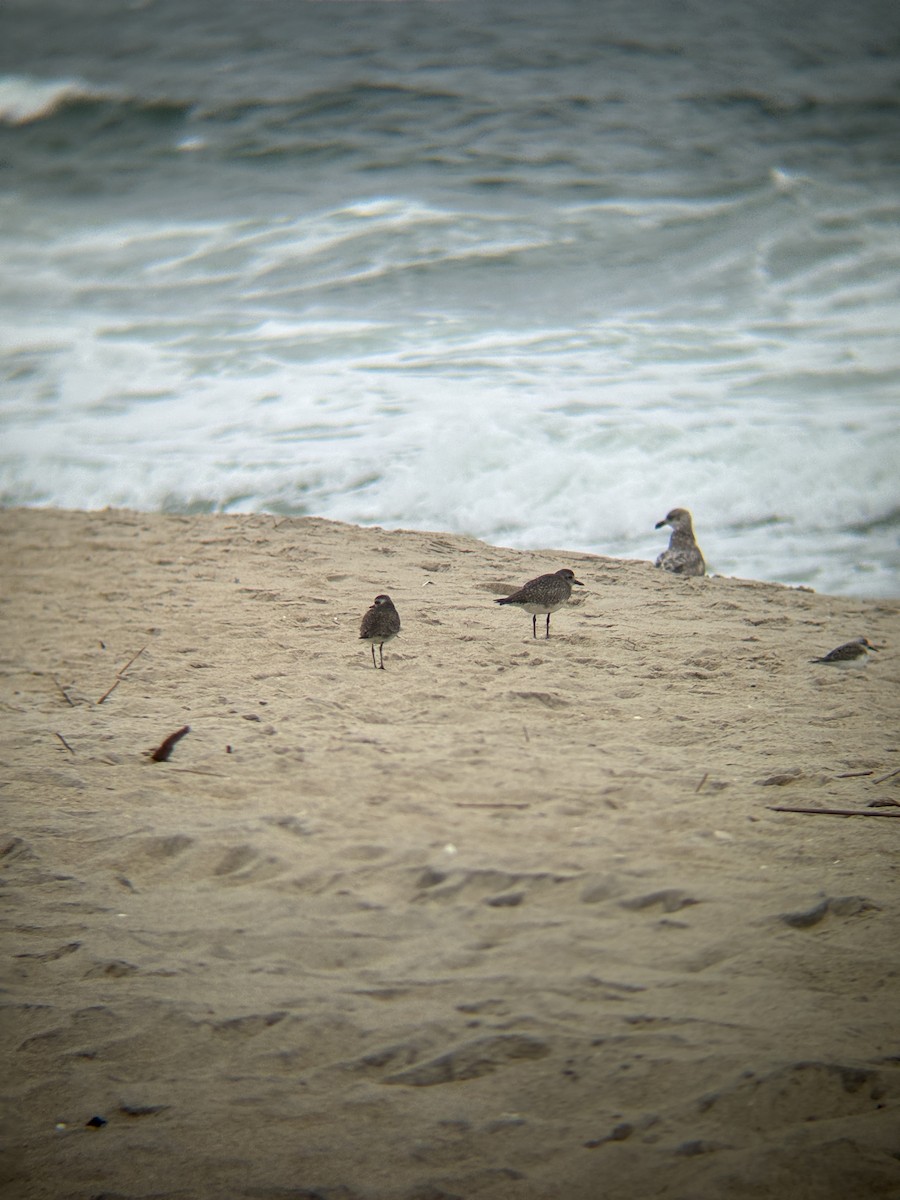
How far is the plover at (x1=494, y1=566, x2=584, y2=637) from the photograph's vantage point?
588 centimetres

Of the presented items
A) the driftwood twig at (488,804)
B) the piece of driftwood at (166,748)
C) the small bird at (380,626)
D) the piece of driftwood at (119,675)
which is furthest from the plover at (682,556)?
the piece of driftwood at (166,748)

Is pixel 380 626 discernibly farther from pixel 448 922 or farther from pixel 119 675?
pixel 448 922

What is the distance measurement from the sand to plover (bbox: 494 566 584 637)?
0.80 feet

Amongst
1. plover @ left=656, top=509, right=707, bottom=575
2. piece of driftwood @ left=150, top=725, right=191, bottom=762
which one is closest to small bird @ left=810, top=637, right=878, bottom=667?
plover @ left=656, top=509, right=707, bottom=575

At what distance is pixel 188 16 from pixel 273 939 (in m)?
26.6

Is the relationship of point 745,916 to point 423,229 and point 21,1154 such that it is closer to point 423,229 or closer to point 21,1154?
point 21,1154

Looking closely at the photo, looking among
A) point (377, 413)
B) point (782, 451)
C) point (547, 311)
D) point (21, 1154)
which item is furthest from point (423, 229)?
point (21, 1154)

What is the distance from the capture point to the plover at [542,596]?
19.3 feet

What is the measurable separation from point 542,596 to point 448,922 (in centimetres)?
293

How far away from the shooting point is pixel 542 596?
5887mm

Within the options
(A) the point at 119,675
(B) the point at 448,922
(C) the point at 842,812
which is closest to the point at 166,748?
(A) the point at 119,675

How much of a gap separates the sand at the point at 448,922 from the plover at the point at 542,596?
0.24 metres

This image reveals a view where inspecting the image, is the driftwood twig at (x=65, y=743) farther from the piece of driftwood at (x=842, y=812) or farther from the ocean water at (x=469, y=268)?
the ocean water at (x=469, y=268)

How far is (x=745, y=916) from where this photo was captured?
10.5 feet
